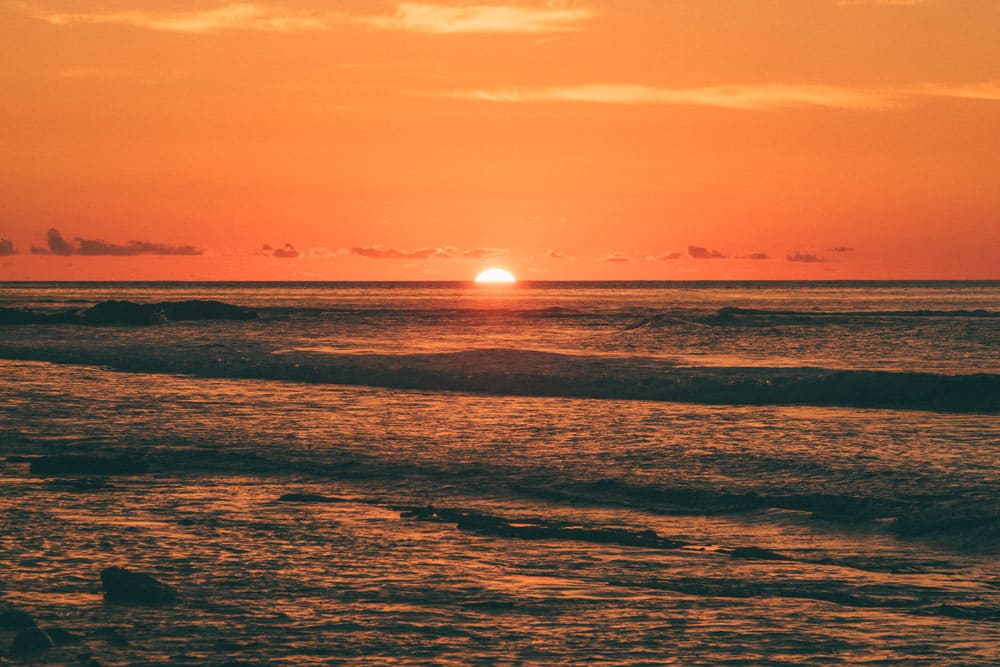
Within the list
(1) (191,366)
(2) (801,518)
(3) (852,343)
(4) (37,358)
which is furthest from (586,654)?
(3) (852,343)

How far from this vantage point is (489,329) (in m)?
86.6

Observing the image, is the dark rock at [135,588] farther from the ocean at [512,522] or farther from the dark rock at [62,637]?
the dark rock at [62,637]

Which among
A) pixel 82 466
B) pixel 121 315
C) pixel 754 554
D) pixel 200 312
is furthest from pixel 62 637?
pixel 200 312

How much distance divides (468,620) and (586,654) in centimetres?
153

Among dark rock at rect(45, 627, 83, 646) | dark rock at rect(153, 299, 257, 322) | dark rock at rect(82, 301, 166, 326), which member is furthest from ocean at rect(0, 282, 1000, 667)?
dark rock at rect(153, 299, 257, 322)

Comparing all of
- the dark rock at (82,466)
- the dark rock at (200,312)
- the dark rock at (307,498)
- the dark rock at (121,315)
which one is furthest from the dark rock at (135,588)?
the dark rock at (200,312)

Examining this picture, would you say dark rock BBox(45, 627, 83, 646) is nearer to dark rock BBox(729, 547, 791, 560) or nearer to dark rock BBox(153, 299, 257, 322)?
dark rock BBox(729, 547, 791, 560)

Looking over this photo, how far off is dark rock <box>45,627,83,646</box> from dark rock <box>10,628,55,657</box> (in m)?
0.11

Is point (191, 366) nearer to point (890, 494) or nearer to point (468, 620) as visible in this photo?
point (890, 494)

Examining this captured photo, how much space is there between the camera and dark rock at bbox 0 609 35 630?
10.8 metres

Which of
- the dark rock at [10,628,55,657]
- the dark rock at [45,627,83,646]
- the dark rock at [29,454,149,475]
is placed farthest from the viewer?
the dark rock at [29,454,149,475]

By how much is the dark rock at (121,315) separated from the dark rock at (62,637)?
87.4 m

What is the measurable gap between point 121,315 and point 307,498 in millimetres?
83935

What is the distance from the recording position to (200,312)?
10800cm
